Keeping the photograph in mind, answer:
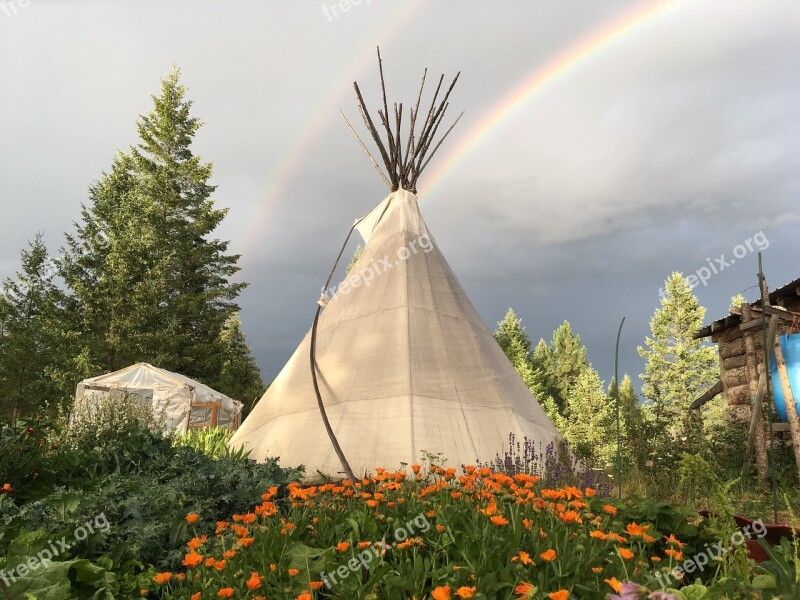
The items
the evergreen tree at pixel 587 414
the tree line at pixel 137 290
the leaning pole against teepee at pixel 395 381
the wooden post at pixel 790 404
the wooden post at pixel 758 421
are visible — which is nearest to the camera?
the leaning pole against teepee at pixel 395 381

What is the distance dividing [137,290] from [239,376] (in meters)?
7.10

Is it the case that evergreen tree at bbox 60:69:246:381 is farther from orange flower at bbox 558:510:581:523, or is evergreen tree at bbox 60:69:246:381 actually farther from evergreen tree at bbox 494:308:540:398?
orange flower at bbox 558:510:581:523

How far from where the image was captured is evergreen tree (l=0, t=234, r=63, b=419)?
66.7ft

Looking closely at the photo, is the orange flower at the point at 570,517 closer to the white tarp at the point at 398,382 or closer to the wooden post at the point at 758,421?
the white tarp at the point at 398,382

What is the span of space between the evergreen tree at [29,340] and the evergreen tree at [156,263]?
1.28 meters

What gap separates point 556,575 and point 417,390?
4218 mm

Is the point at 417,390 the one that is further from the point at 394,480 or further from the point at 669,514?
the point at 669,514

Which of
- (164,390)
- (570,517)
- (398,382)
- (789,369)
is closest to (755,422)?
(789,369)

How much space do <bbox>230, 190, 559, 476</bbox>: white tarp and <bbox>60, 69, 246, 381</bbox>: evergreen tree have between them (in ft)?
47.8

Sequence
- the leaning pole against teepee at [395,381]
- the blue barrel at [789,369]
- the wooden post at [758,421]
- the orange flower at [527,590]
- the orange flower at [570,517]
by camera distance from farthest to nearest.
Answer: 1. the blue barrel at [789,369]
2. the wooden post at [758,421]
3. the leaning pole against teepee at [395,381]
4. the orange flower at [570,517]
5. the orange flower at [527,590]

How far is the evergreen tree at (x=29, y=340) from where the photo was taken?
20328 millimetres

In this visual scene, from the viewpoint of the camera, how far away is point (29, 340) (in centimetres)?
2059

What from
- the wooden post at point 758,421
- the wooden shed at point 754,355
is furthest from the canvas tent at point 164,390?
the wooden shed at point 754,355

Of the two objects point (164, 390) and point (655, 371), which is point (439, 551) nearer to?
point (164, 390)
